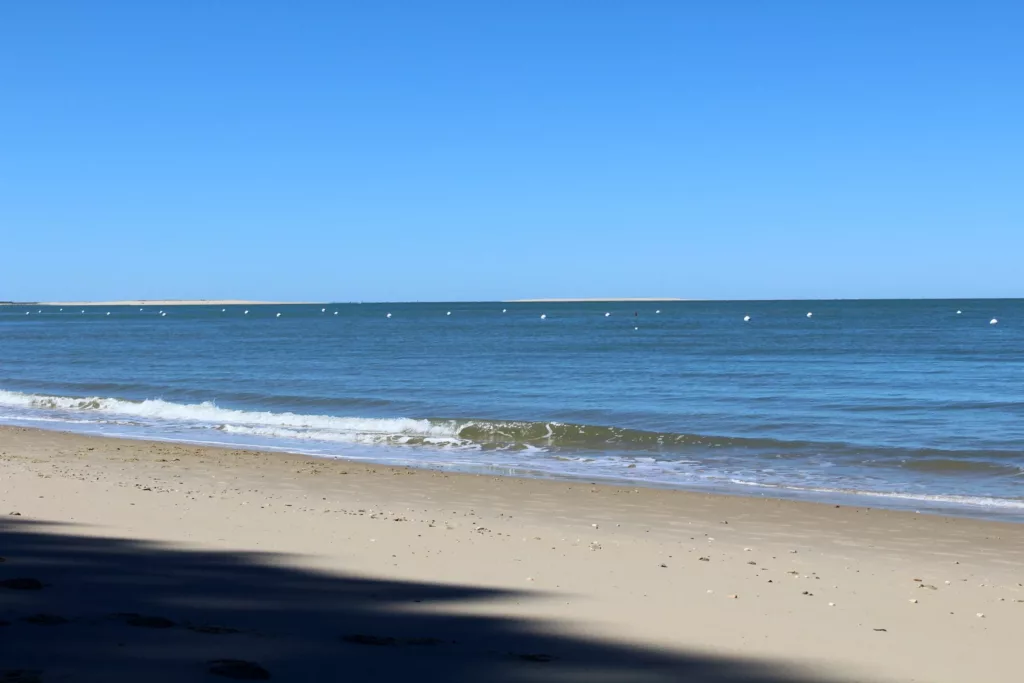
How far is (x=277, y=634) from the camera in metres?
5.36

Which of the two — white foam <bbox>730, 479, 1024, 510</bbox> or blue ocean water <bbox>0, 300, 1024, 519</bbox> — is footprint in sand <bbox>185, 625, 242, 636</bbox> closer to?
blue ocean water <bbox>0, 300, 1024, 519</bbox>

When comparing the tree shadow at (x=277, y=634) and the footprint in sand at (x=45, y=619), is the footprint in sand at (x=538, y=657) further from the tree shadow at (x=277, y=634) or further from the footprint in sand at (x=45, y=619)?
the footprint in sand at (x=45, y=619)

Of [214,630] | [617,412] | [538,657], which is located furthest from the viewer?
[617,412]

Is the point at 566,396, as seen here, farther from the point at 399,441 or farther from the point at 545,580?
the point at 545,580

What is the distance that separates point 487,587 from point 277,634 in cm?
198

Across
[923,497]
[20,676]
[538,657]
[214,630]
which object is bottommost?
[923,497]

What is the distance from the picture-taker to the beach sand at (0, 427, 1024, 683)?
200 inches

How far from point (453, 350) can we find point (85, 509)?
4192 cm

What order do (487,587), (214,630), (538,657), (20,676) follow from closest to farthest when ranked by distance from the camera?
(20,676), (538,657), (214,630), (487,587)

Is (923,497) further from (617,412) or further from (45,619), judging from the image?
(45,619)

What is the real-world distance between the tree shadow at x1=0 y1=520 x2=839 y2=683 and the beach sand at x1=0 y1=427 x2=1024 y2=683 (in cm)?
2

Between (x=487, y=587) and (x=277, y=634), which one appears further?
(x=487, y=587)

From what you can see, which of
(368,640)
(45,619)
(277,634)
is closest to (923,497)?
(368,640)

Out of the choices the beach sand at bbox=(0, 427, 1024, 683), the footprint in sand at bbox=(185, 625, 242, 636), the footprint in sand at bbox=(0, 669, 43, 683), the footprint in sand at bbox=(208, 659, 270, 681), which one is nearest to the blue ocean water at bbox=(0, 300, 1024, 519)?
the beach sand at bbox=(0, 427, 1024, 683)
